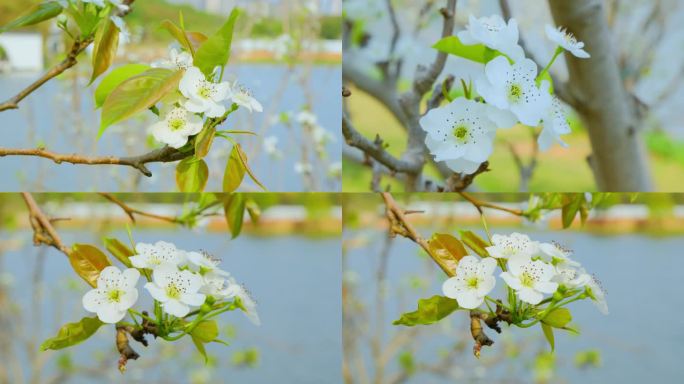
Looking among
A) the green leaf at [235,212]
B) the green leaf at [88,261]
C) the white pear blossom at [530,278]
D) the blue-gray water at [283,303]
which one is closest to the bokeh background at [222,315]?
the blue-gray water at [283,303]

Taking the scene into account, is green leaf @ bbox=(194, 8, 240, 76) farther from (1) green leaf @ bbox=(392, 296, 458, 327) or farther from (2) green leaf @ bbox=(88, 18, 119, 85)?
(1) green leaf @ bbox=(392, 296, 458, 327)

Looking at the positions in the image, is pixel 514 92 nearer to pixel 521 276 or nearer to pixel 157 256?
pixel 521 276

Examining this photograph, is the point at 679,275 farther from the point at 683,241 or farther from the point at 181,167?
the point at 181,167

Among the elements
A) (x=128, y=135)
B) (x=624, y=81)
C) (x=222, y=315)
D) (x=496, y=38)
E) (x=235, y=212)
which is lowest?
(x=222, y=315)

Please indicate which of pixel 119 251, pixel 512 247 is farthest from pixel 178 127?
pixel 512 247

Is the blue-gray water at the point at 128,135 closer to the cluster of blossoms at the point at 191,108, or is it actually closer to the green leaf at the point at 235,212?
the green leaf at the point at 235,212

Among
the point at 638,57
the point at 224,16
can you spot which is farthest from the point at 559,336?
the point at 224,16

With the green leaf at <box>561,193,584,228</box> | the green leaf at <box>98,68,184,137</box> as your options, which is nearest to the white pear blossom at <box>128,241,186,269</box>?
the green leaf at <box>98,68,184,137</box>
